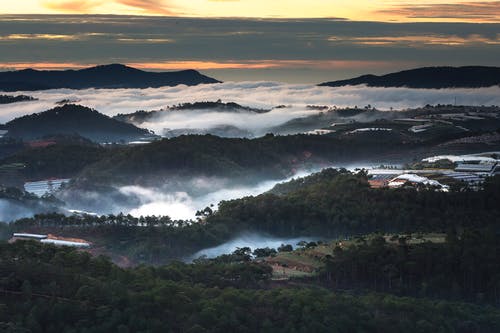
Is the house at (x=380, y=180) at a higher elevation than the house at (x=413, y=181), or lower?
lower

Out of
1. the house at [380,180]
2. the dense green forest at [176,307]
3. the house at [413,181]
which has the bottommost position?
the house at [380,180]

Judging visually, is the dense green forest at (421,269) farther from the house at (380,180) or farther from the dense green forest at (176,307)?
the house at (380,180)

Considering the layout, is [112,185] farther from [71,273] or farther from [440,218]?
[71,273]

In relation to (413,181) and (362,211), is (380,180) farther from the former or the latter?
(362,211)

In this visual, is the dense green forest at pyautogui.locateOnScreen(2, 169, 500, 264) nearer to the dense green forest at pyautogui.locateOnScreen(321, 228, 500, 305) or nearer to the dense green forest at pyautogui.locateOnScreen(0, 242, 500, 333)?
the dense green forest at pyautogui.locateOnScreen(321, 228, 500, 305)

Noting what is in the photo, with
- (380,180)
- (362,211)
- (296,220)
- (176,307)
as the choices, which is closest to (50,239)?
(296,220)

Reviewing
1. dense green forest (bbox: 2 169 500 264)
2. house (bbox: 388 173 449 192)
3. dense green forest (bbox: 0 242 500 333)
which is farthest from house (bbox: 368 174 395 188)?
dense green forest (bbox: 0 242 500 333)

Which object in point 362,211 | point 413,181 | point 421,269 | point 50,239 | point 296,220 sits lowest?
point 50,239

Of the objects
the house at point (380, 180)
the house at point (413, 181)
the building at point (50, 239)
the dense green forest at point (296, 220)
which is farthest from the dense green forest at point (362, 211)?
the building at point (50, 239)
